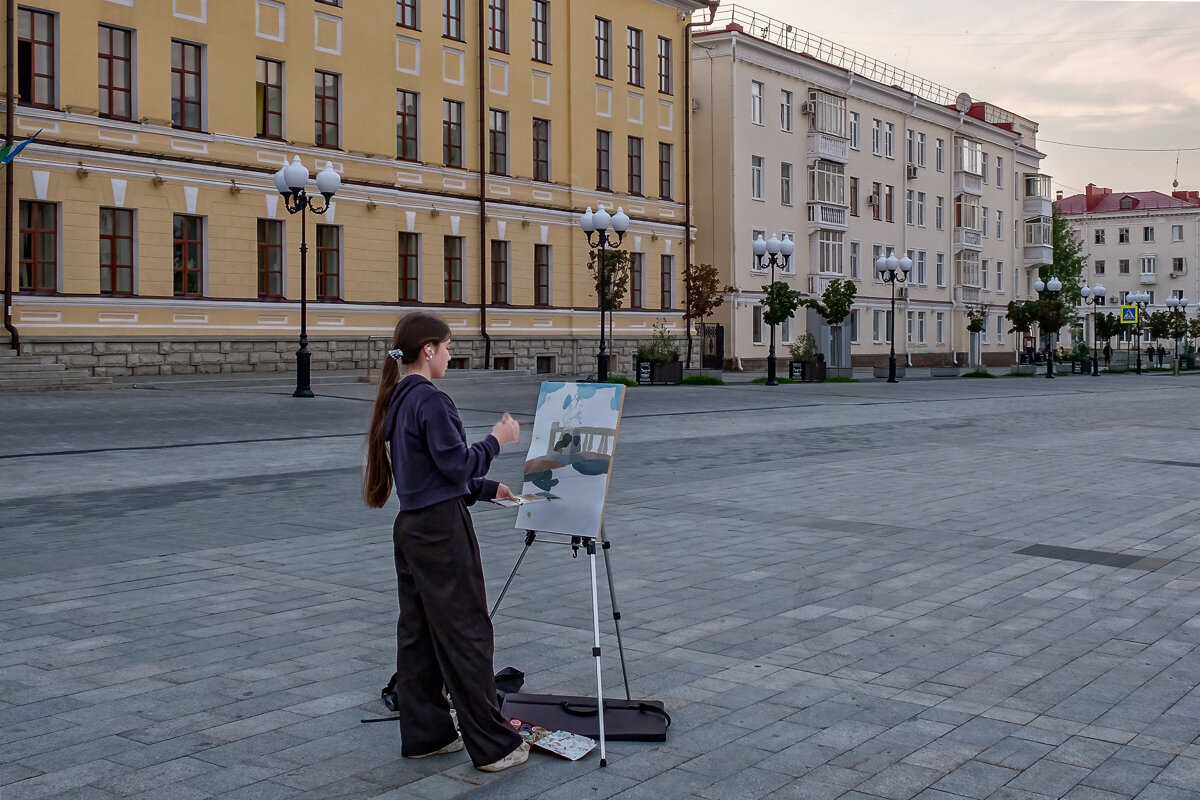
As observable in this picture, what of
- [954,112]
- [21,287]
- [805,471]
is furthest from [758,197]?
[805,471]

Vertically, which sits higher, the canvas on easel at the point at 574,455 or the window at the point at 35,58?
the window at the point at 35,58

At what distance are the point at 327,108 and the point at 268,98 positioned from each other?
1.94 meters

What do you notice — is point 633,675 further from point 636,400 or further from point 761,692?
point 636,400

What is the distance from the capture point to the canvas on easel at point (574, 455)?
16.1ft

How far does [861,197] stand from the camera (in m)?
56.7

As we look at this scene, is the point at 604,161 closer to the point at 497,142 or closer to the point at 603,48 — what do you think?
the point at 603,48

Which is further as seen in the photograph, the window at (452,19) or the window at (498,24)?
the window at (498,24)

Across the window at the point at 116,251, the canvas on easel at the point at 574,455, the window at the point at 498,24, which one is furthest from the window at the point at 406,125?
the canvas on easel at the point at 574,455

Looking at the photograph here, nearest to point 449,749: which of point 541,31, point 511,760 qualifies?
point 511,760

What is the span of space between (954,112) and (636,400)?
43815mm

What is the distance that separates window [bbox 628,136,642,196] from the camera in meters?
42.9

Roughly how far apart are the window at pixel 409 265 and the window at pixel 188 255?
21.5ft

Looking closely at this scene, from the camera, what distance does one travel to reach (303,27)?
32188 millimetres

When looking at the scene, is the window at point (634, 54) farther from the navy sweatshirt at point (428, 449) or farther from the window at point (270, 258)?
the navy sweatshirt at point (428, 449)
